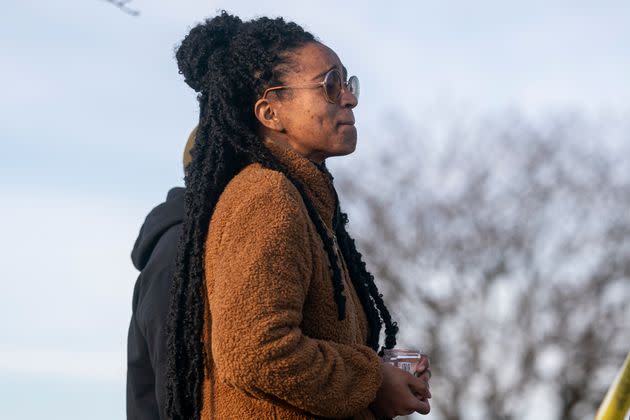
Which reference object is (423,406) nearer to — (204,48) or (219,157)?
(219,157)

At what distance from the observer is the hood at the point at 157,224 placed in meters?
3.80

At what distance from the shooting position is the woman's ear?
138 inches

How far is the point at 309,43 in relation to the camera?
3.57 metres

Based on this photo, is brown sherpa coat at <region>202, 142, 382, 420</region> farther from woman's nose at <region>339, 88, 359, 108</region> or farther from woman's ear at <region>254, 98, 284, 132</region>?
woman's nose at <region>339, 88, 359, 108</region>

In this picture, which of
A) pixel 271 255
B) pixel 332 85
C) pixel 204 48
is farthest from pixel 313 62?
pixel 271 255

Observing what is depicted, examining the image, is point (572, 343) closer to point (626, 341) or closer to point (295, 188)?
point (626, 341)

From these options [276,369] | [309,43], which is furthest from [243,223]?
[309,43]

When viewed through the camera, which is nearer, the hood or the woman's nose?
the woman's nose

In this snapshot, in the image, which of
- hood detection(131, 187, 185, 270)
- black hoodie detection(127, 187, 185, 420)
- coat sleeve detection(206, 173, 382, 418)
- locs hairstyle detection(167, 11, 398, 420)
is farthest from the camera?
hood detection(131, 187, 185, 270)

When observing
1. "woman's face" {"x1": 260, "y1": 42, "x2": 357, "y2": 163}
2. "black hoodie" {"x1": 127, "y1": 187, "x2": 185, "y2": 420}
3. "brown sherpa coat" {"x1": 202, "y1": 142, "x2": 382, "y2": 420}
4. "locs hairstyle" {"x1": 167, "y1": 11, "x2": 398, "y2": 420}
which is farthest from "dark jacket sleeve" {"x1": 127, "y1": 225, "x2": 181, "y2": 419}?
"woman's face" {"x1": 260, "y1": 42, "x2": 357, "y2": 163}

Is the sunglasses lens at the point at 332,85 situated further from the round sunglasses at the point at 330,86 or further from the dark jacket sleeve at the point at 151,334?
the dark jacket sleeve at the point at 151,334

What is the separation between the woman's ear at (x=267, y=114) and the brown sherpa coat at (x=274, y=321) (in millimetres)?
181

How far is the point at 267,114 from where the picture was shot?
3.51m

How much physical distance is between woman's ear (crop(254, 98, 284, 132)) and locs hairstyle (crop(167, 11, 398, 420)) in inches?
1.1
